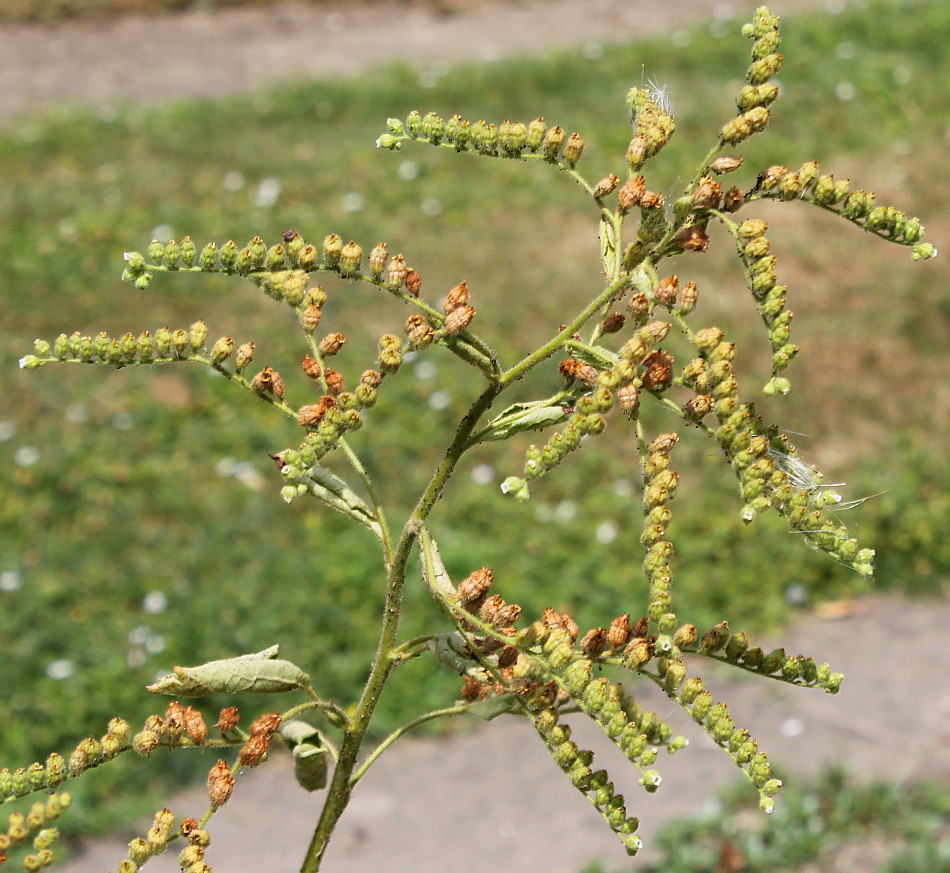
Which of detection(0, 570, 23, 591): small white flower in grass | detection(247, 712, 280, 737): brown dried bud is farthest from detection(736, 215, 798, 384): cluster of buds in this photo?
detection(0, 570, 23, 591): small white flower in grass

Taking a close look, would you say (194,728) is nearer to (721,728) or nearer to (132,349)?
(132,349)

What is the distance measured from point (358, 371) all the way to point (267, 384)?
191 inches

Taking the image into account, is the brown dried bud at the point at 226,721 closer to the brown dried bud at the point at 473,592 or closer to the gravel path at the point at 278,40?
the brown dried bud at the point at 473,592

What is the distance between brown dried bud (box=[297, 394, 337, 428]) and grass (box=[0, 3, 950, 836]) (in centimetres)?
325

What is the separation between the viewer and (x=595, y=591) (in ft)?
16.2

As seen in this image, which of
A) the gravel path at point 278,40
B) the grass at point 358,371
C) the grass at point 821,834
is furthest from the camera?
the gravel path at point 278,40

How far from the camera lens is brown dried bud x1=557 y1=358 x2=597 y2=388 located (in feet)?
3.94

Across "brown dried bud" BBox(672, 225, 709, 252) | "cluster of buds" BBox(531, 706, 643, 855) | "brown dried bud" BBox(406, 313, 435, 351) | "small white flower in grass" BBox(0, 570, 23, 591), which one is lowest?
"small white flower in grass" BBox(0, 570, 23, 591)

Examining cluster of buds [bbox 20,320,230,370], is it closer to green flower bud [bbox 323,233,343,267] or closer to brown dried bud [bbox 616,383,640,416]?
green flower bud [bbox 323,233,343,267]

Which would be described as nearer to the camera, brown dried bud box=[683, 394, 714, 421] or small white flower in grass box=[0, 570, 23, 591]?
brown dried bud box=[683, 394, 714, 421]

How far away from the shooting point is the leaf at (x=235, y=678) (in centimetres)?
125

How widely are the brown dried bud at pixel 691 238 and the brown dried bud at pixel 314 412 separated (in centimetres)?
36

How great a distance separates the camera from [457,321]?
3.91 feet

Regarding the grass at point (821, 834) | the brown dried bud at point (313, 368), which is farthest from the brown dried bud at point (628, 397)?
the grass at point (821, 834)
